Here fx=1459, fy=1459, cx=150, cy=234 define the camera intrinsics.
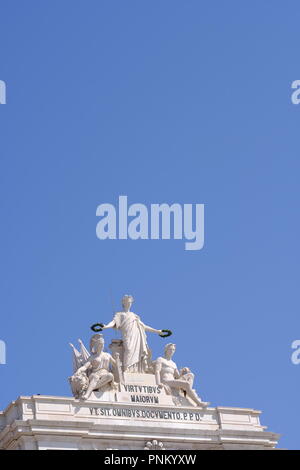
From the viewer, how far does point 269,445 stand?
59312 millimetres

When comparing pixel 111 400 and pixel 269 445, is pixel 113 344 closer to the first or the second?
pixel 111 400

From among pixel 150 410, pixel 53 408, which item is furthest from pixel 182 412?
pixel 53 408

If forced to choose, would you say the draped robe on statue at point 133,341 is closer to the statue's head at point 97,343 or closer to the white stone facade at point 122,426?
the statue's head at point 97,343

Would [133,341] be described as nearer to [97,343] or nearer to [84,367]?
[97,343]

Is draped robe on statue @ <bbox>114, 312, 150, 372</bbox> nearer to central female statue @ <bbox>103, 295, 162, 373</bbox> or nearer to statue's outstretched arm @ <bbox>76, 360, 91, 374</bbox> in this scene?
central female statue @ <bbox>103, 295, 162, 373</bbox>

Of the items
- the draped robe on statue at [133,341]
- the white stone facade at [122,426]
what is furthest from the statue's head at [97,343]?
the white stone facade at [122,426]

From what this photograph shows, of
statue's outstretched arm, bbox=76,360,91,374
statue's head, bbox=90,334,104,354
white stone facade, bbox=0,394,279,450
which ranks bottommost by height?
white stone facade, bbox=0,394,279,450

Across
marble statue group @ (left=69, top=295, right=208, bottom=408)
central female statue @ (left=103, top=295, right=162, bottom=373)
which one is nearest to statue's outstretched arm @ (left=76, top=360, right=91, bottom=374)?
marble statue group @ (left=69, top=295, right=208, bottom=408)

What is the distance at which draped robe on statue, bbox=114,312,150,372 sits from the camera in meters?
59.0

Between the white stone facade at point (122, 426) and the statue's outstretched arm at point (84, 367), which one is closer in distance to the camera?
the white stone facade at point (122, 426)

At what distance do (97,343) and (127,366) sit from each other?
5.36 feet

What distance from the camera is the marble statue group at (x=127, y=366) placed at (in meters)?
57.5

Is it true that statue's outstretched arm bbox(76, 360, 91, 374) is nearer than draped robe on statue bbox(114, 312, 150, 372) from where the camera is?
Yes
